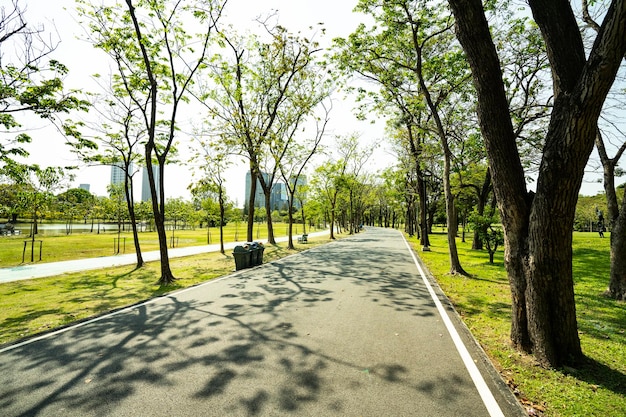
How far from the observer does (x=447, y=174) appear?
39.8 ft

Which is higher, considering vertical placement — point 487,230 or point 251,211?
point 251,211

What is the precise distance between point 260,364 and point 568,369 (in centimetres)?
416

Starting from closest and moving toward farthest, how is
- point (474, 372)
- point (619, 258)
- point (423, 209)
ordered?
1. point (474, 372)
2. point (619, 258)
3. point (423, 209)

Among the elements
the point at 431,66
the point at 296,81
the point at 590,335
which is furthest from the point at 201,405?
the point at 296,81

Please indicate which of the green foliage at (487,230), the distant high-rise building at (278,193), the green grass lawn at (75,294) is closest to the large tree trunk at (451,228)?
the green foliage at (487,230)

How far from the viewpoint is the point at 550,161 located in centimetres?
397

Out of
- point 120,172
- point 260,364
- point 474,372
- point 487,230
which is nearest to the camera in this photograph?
point 474,372

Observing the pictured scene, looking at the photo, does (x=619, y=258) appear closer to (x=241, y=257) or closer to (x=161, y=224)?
(x=241, y=257)

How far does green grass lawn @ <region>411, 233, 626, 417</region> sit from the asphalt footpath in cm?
30

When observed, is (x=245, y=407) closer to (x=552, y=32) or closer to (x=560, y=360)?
(x=560, y=360)

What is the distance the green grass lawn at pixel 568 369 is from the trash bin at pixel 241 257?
8060mm

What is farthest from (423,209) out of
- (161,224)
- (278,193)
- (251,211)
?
(278,193)

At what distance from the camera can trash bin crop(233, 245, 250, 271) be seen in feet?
42.8

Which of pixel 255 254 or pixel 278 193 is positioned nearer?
pixel 255 254
